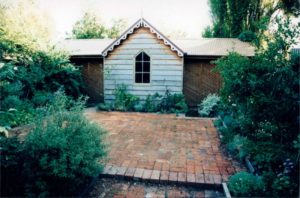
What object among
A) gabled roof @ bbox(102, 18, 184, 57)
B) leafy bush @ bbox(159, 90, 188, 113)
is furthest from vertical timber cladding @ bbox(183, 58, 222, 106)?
leafy bush @ bbox(159, 90, 188, 113)

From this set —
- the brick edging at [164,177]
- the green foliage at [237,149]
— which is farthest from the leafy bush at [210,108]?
the brick edging at [164,177]

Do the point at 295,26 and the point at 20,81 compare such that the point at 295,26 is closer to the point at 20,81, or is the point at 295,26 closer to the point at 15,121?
the point at 15,121

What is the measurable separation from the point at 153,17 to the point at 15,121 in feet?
119

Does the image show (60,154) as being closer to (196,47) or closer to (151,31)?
(151,31)

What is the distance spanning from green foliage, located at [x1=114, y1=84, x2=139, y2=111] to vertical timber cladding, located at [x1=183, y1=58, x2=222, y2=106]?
2.87 metres

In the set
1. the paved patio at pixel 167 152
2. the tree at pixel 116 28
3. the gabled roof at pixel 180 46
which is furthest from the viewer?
the tree at pixel 116 28

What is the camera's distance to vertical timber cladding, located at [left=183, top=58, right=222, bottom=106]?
12625mm

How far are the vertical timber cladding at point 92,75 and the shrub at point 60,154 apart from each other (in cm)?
959

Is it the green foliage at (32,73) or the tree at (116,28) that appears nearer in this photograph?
the green foliage at (32,73)

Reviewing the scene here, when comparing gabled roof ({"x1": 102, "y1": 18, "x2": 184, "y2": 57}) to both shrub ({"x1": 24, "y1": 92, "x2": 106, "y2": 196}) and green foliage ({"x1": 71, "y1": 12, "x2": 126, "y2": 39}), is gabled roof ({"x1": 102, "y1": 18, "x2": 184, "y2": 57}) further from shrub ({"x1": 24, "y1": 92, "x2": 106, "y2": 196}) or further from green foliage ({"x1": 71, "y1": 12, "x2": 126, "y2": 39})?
green foliage ({"x1": 71, "y1": 12, "x2": 126, "y2": 39})

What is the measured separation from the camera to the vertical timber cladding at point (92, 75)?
44.3 ft

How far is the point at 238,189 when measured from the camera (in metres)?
3.74

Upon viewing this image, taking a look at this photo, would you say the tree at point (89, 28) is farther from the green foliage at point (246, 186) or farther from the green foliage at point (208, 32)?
the green foliage at point (246, 186)

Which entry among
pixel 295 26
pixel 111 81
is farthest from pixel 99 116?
pixel 295 26
